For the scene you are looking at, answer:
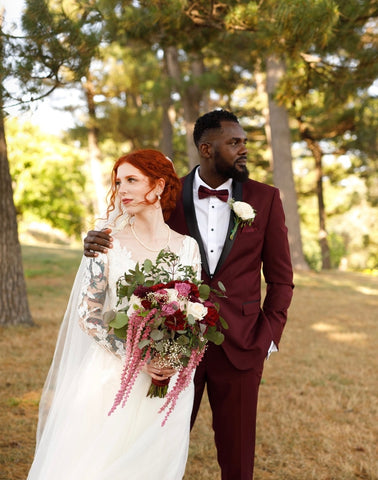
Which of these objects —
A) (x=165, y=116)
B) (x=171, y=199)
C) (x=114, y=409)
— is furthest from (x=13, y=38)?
(x=165, y=116)

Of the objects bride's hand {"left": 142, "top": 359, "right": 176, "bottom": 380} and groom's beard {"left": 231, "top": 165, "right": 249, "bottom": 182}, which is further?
groom's beard {"left": 231, "top": 165, "right": 249, "bottom": 182}

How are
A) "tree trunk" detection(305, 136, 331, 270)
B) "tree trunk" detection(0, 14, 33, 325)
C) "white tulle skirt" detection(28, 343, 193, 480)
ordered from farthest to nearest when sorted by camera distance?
"tree trunk" detection(305, 136, 331, 270) < "tree trunk" detection(0, 14, 33, 325) < "white tulle skirt" detection(28, 343, 193, 480)

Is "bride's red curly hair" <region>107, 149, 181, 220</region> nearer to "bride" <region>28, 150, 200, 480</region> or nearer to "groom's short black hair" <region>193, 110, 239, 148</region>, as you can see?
"bride" <region>28, 150, 200, 480</region>

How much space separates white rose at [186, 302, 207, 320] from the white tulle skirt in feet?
1.93

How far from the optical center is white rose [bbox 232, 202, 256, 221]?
2804mm

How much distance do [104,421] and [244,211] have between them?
1263mm

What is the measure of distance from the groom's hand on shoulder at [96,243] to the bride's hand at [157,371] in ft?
1.95

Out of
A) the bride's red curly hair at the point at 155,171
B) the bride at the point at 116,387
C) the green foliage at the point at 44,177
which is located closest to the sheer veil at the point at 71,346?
the bride at the point at 116,387

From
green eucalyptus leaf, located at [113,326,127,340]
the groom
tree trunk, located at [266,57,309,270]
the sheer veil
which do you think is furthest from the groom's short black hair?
tree trunk, located at [266,57,309,270]

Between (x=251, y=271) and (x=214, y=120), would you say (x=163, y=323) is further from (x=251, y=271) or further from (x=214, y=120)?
(x=214, y=120)

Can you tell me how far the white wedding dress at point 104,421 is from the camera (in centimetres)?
248

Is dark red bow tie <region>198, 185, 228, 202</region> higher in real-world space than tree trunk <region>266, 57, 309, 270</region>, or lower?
lower

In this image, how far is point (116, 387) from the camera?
258cm

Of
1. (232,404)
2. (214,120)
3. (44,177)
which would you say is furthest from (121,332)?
(44,177)
